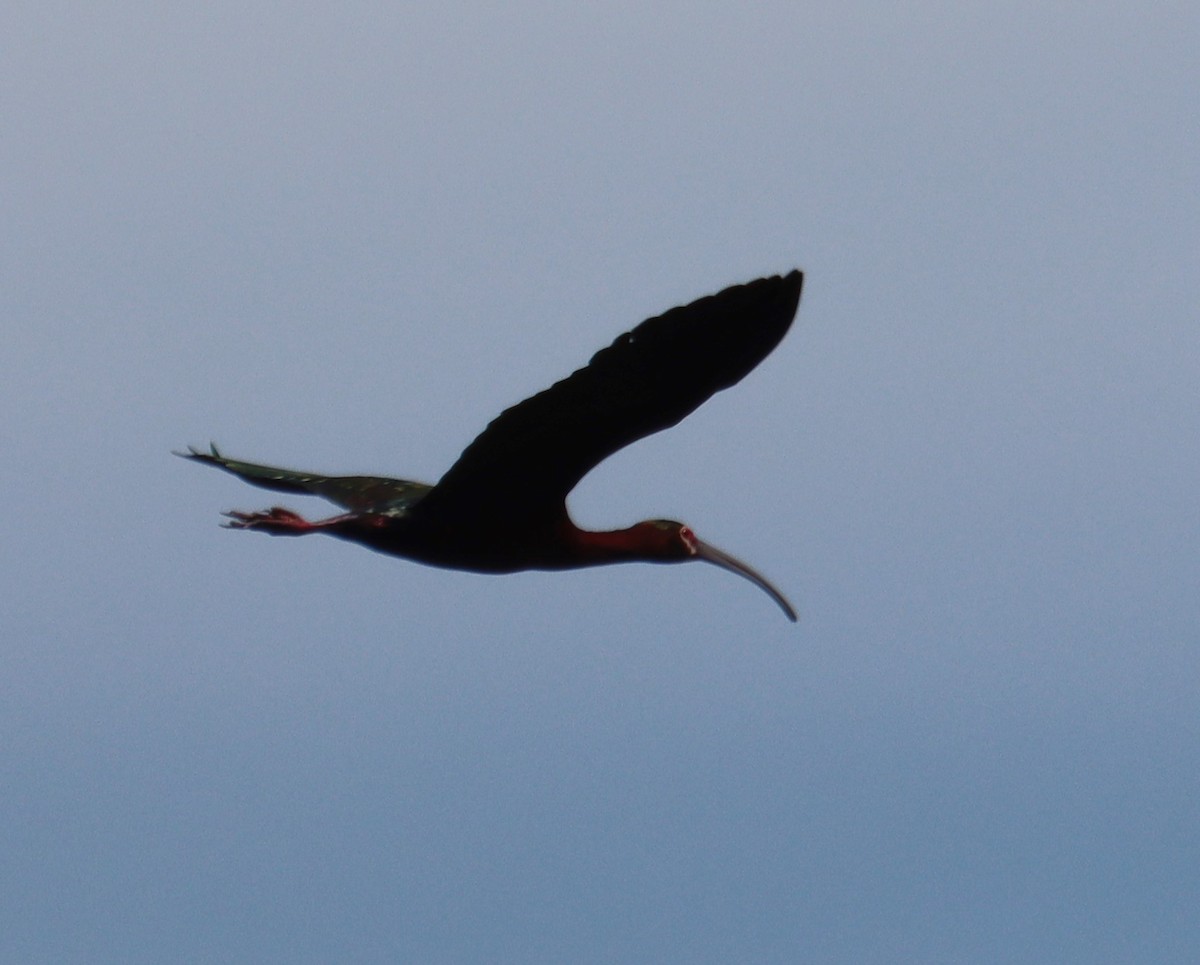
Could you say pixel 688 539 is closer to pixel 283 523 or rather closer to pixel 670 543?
pixel 670 543

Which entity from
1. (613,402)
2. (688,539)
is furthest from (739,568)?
(613,402)

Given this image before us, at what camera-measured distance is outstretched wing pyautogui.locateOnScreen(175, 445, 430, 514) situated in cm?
1622

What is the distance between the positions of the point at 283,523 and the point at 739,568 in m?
3.71

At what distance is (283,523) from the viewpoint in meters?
15.5

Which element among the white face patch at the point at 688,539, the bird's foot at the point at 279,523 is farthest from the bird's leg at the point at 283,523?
the white face patch at the point at 688,539

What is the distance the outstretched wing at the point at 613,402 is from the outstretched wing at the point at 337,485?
34.0 inches

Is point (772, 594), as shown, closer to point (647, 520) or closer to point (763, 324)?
point (647, 520)

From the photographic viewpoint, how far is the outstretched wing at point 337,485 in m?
16.2

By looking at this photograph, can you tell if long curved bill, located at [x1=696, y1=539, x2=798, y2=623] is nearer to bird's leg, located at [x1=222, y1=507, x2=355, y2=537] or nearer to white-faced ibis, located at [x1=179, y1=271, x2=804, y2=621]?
white-faced ibis, located at [x1=179, y1=271, x2=804, y2=621]

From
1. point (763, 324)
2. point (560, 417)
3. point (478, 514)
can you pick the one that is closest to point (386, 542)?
point (478, 514)

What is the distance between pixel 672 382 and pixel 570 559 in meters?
2.11

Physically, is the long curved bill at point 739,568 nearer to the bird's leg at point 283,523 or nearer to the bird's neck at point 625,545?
the bird's neck at point 625,545

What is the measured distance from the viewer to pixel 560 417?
14.4 metres

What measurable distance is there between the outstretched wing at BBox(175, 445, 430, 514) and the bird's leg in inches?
16.2
